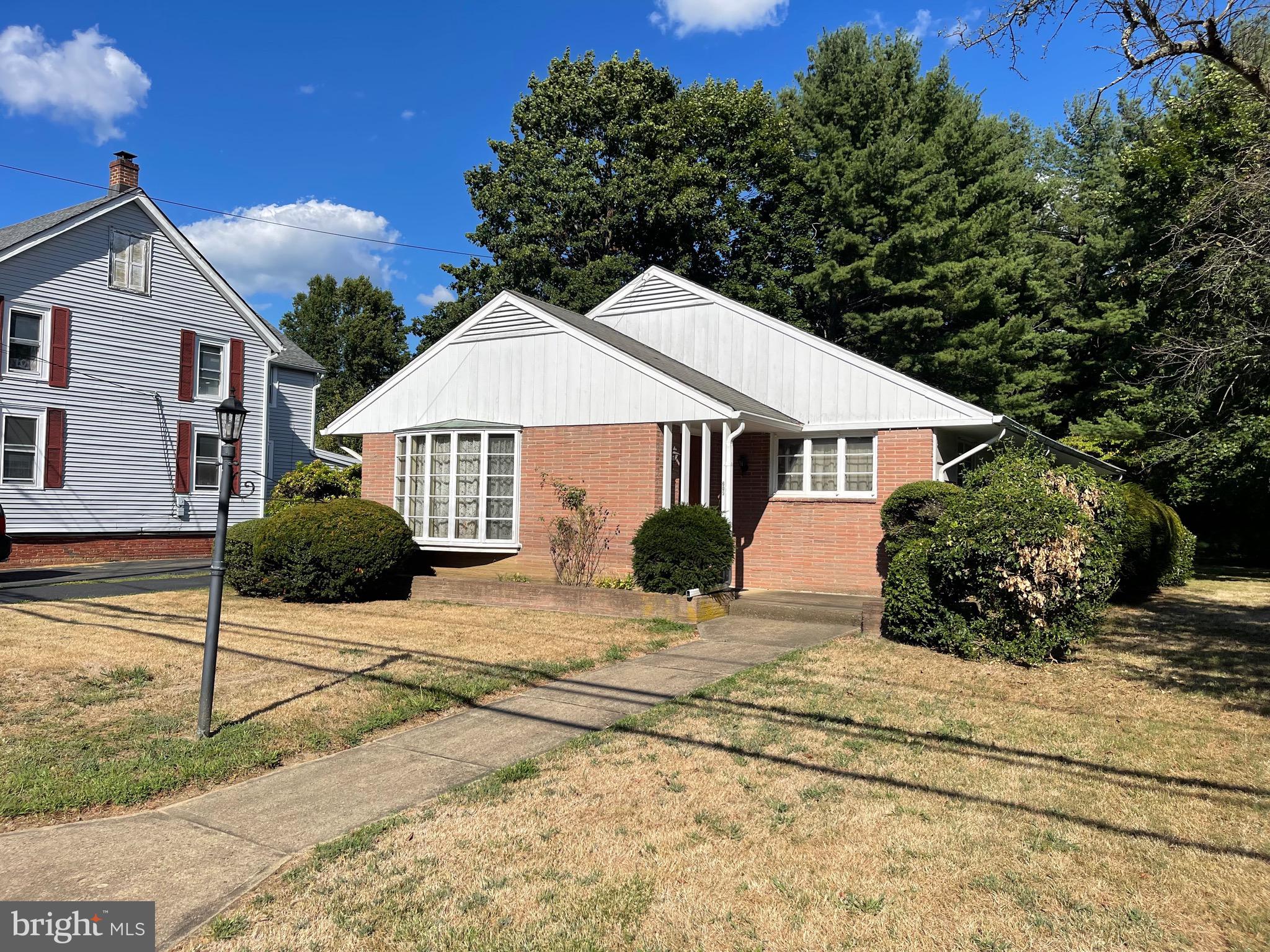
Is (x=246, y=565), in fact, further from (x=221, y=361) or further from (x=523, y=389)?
(x=221, y=361)

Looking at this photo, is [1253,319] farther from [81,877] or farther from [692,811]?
[81,877]

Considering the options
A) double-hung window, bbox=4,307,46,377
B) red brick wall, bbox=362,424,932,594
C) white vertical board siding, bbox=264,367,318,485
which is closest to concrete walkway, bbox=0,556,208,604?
double-hung window, bbox=4,307,46,377

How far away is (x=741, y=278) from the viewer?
3153 cm

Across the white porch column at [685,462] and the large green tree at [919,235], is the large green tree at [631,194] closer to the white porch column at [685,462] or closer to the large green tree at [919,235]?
the large green tree at [919,235]

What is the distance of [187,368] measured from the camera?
2353 centimetres

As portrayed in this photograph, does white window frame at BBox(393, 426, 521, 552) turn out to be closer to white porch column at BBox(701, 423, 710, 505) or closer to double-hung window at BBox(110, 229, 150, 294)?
white porch column at BBox(701, 423, 710, 505)

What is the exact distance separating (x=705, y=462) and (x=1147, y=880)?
384 inches

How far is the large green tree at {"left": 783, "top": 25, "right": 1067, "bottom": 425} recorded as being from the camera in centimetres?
2783

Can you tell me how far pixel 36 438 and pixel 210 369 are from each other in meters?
4.88

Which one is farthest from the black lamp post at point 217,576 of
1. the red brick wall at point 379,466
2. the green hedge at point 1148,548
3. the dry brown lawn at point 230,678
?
the green hedge at point 1148,548

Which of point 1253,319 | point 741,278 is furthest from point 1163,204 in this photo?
point 741,278

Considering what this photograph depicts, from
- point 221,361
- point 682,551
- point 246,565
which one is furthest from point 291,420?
point 682,551

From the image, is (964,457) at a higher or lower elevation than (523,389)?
lower

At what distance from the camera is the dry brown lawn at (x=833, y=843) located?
3.58m
